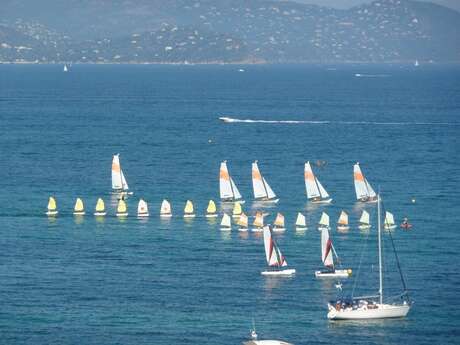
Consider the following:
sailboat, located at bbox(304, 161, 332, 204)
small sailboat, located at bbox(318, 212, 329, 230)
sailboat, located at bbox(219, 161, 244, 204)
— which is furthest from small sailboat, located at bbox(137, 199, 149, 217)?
sailboat, located at bbox(304, 161, 332, 204)

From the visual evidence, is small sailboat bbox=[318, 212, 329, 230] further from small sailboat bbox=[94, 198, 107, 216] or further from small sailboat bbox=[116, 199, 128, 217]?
small sailboat bbox=[94, 198, 107, 216]

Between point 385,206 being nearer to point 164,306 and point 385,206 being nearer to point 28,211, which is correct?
point 28,211

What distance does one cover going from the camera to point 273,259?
115 metres

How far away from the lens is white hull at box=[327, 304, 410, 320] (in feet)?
325

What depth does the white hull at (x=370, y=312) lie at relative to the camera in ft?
325

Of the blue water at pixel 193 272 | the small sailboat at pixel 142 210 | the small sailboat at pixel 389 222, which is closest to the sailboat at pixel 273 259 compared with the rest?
the blue water at pixel 193 272

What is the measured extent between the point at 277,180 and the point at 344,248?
2028 inches

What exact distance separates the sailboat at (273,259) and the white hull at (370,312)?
48.2ft

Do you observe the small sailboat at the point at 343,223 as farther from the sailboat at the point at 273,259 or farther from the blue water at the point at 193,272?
the sailboat at the point at 273,259

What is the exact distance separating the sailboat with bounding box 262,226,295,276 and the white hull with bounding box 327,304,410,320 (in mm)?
14688

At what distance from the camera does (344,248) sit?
4934 inches

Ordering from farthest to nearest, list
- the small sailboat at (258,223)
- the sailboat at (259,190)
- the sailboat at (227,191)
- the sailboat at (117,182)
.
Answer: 1. the sailboat at (117,182)
2. the sailboat at (259,190)
3. the sailboat at (227,191)
4. the small sailboat at (258,223)

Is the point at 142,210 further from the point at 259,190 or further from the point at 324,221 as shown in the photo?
the point at 324,221

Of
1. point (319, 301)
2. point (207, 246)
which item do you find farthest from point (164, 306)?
point (207, 246)
